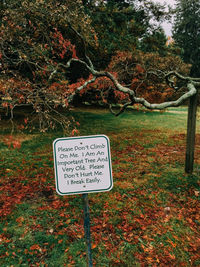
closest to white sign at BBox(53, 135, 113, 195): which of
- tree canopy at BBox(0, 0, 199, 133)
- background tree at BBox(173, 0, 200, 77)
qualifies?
tree canopy at BBox(0, 0, 199, 133)

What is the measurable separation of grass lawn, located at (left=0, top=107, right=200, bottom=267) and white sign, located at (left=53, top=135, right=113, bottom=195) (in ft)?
5.47

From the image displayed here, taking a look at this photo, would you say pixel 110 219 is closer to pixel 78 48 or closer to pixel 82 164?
pixel 82 164

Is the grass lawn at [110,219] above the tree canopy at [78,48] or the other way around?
the other way around

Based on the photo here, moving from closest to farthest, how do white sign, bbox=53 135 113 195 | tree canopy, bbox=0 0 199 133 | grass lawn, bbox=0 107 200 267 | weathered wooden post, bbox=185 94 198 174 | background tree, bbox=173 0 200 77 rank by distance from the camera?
white sign, bbox=53 135 113 195 → grass lawn, bbox=0 107 200 267 → weathered wooden post, bbox=185 94 198 174 → tree canopy, bbox=0 0 199 133 → background tree, bbox=173 0 200 77

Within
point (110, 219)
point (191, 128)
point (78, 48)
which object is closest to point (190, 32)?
point (78, 48)

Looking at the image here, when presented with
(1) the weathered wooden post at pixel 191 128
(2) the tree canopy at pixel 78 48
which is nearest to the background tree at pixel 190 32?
(2) the tree canopy at pixel 78 48

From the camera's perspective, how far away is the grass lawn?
3.00 metres

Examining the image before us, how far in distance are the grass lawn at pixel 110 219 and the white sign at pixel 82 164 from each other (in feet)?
5.47

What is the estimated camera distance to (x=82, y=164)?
76.3 inches

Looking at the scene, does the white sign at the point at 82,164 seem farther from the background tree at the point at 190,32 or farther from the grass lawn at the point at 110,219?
the background tree at the point at 190,32

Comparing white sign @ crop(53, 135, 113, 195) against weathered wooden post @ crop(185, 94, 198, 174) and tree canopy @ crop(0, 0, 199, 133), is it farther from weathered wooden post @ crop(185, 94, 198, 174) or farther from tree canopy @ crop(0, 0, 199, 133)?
weathered wooden post @ crop(185, 94, 198, 174)

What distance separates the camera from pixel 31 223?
12.1 feet

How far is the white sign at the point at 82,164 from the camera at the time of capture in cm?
192

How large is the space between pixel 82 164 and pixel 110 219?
7.63 feet
